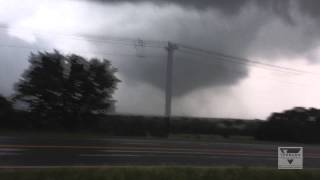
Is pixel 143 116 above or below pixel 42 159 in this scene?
above

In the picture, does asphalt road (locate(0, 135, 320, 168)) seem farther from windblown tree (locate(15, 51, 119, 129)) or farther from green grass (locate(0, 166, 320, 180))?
windblown tree (locate(15, 51, 119, 129))

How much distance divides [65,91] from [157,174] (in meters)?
42.6

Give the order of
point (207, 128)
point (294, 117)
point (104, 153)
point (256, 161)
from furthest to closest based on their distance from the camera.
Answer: point (294, 117)
point (207, 128)
point (256, 161)
point (104, 153)

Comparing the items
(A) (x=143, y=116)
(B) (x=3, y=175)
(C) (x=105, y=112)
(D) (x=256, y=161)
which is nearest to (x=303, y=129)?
(A) (x=143, y=116)

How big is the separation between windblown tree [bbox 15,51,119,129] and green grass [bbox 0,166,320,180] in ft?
125

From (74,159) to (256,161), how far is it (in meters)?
9.92

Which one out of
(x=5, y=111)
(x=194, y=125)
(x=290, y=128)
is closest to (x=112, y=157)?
(x=5, y=111)

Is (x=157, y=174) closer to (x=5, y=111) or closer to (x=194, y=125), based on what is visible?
(x=5, y=111)

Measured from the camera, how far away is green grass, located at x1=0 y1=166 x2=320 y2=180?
19.2 meters

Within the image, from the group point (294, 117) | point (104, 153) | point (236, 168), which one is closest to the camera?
point (236, 168)

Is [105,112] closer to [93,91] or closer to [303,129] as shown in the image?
[93,91]

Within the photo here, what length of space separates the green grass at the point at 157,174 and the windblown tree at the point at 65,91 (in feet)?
125

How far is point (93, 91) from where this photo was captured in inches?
2484

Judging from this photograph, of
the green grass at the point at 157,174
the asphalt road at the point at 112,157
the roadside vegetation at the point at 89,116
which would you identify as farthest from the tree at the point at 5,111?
the green grass at the point at 157,174
